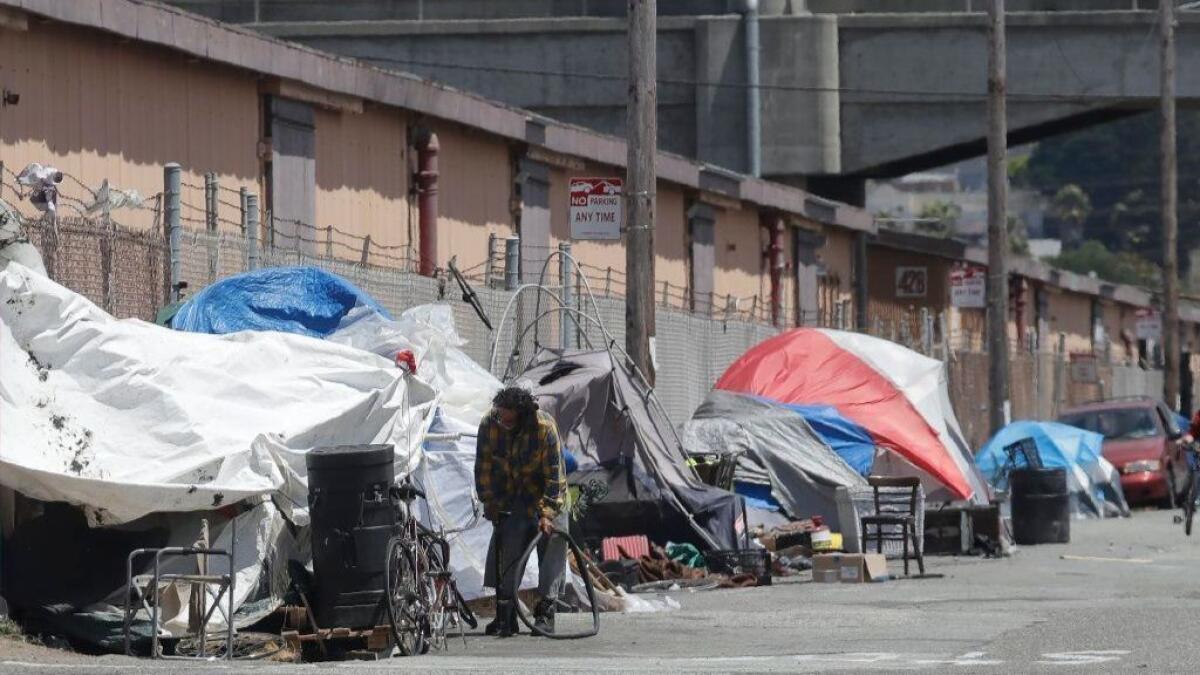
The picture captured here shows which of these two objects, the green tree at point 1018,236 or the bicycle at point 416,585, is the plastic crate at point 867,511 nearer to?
the bicycle at point 416,585

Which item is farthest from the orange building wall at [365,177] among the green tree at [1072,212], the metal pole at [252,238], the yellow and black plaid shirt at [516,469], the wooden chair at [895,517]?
the green tree at [1072,212]

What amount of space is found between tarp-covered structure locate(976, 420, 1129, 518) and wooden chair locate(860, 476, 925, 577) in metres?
7.13

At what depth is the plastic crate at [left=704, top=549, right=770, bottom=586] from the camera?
19781 mm

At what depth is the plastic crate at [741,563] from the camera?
19.8m

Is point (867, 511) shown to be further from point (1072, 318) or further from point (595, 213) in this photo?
point (1072, 318)

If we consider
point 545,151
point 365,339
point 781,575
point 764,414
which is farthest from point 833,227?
point 365,339

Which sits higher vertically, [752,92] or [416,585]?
[752,92]

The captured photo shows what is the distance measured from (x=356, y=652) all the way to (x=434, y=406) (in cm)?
258

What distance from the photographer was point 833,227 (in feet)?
144

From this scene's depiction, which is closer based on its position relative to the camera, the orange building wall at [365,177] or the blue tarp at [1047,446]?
the orange building wall at [365,177]

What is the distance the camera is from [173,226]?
16.8 metres

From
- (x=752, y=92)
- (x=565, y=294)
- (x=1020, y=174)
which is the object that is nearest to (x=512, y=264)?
(x=565, y=294)

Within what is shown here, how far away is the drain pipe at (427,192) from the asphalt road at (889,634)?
286 inches

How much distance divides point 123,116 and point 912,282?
95.1 ft
